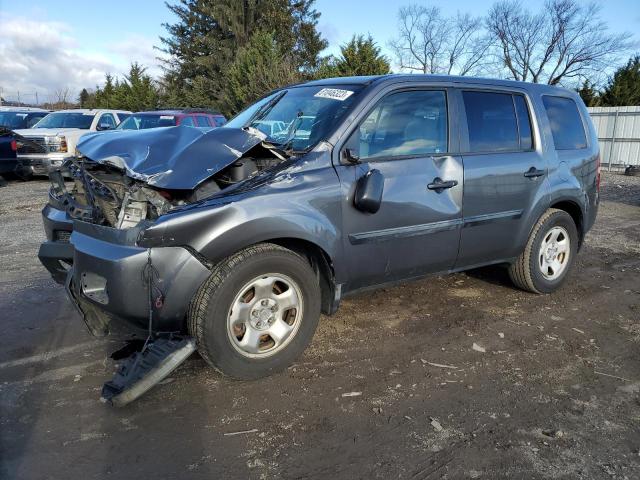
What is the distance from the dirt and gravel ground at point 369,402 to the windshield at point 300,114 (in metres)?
1.51

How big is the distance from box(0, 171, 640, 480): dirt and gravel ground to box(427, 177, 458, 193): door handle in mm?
1127

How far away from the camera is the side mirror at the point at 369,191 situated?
3.43 metres

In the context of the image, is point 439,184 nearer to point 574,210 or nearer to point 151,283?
point 574,210

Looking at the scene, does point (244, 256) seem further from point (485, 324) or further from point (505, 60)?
point (505, 60)

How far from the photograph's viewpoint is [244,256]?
310 centimetres

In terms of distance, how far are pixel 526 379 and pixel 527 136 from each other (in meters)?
2.20

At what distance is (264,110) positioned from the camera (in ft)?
14.4

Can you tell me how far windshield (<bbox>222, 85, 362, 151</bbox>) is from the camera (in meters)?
Result: 3.60

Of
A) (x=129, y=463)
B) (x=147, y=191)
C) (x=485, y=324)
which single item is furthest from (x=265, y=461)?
(x=485, y=324)

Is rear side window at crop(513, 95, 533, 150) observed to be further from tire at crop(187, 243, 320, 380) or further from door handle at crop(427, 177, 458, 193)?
tire at crop(187, 243, 320, 380)

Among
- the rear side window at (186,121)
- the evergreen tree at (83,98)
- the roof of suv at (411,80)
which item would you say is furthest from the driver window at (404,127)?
the evergreen tree at (83,98)

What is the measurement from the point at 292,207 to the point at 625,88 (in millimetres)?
25652

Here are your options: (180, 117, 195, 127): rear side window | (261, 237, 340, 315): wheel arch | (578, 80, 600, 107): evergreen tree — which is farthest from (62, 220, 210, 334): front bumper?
(578, 80, 600, 107): evergreen tree

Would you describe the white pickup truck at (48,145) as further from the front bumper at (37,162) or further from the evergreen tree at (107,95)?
the evergreen tree at (107,95)
